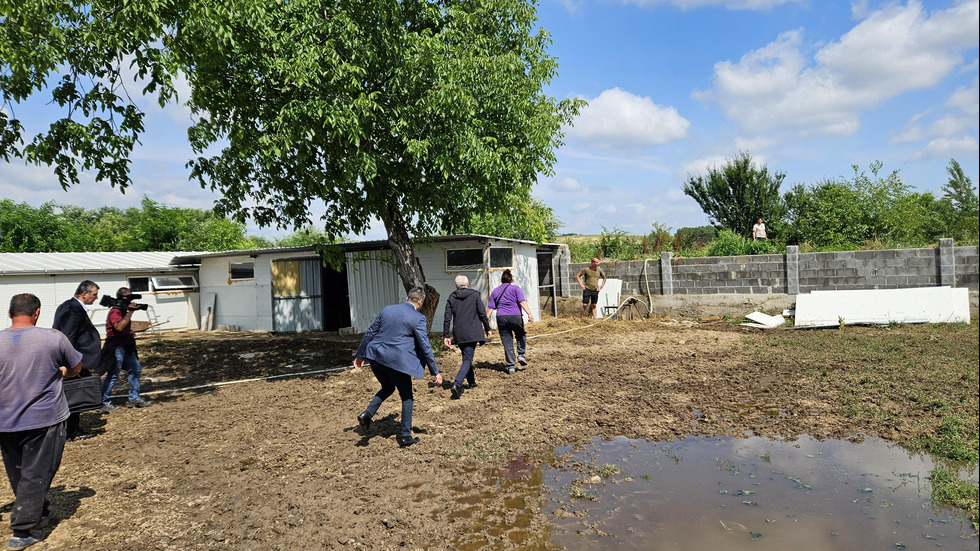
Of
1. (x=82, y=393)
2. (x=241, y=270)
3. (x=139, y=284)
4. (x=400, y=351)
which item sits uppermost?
(x=241, y=270)

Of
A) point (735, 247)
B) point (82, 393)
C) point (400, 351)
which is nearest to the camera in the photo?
point (82, 393)

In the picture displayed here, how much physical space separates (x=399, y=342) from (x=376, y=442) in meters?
1.18

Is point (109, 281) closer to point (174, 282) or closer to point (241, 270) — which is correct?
point (174, 282)

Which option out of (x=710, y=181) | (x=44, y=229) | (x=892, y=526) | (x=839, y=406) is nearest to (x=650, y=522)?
(x=892, y=526)

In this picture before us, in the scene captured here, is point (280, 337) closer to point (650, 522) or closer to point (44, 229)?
point (650, 522)

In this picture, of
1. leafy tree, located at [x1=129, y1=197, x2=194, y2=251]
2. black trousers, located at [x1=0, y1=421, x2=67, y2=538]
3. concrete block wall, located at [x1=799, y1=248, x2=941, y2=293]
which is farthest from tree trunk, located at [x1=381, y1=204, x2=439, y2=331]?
leafy tree, located at [x1=129, y1=197, x2=194, y2=251]

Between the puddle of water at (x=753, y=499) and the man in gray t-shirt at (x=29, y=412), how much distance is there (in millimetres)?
3791

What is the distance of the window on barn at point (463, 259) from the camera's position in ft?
47.2

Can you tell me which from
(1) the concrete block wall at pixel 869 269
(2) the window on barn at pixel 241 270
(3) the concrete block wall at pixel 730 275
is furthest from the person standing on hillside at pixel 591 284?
(2) the window on barn at pixel 241 270

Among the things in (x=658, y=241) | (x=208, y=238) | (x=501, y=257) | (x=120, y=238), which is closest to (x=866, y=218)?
(x=658, y=241)

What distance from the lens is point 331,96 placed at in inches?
343

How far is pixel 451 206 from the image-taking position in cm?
1070

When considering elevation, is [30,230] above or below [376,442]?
above

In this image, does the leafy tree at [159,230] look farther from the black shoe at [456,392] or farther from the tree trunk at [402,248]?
the black shoe at [456,392]
